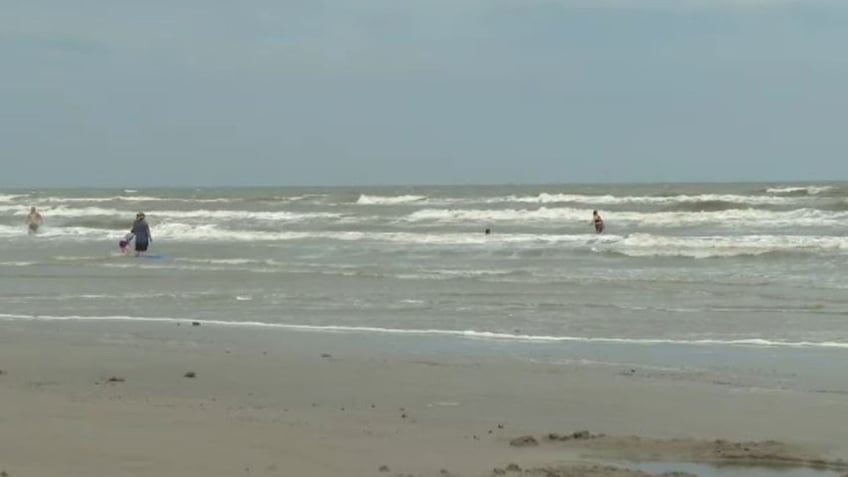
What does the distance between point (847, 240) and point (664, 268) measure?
6.46 metres

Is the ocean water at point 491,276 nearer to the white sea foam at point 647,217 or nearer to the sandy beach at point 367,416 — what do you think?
the white sea foam at point 647,217

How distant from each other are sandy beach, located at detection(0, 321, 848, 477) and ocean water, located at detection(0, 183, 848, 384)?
8.12ft

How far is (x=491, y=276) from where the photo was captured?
1933cm

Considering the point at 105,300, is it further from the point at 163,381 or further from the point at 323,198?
the point at 323,198

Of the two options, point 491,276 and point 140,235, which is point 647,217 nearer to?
point 140,235

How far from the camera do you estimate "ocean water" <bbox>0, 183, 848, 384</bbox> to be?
12719 millimetres

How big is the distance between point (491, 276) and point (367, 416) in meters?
12.0

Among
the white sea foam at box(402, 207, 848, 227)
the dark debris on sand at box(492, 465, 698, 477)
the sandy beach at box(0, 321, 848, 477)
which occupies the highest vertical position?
the dark debris on sand at box(492, 465, 698, 477)

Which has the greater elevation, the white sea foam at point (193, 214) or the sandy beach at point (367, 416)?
Result: the sandy beach at point (367, 416)

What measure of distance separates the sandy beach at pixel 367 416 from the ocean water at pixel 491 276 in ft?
8.12

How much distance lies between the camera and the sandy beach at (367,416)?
20.0 ft

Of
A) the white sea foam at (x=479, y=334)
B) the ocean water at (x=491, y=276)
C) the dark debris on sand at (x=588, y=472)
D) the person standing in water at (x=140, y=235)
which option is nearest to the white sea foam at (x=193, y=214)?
the ocean water at (x=491, y=276)

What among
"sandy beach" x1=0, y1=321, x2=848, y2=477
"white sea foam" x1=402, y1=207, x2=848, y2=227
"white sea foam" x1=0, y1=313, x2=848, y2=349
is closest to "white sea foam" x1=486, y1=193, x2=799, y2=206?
"white sea foam" x1=402, y1=207, x2=848, y2=227

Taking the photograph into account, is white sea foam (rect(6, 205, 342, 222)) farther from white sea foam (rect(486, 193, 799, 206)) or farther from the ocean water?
white sea foam (rect(486, 193, 799, 206))
